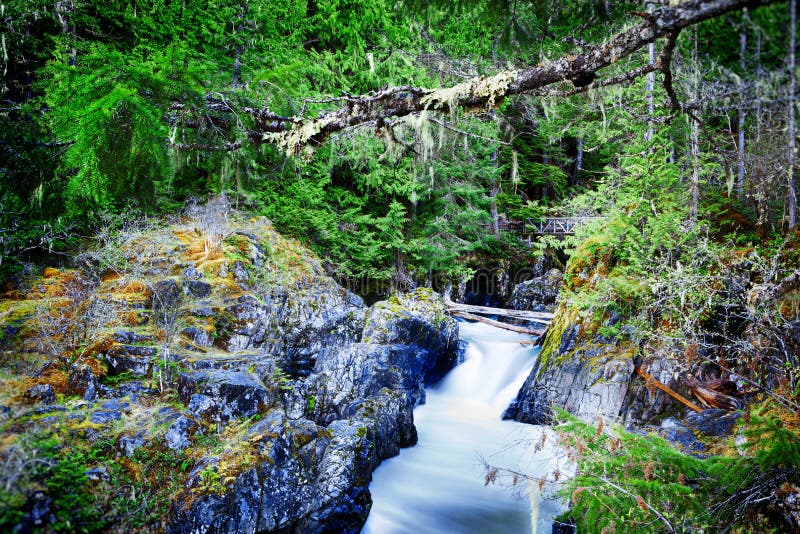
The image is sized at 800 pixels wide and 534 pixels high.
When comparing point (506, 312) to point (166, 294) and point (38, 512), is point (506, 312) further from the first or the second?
point (38, 512)

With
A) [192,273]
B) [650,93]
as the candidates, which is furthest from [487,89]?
[192,273]

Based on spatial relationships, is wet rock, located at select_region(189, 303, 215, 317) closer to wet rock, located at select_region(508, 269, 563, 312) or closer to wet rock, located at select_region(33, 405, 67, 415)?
wet rock, located at select_region(33, 405, 67, 415)

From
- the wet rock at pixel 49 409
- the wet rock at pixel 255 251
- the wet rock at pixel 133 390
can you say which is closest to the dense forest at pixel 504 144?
the wet rock at pixel 255 251

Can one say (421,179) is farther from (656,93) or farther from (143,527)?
(143,527)

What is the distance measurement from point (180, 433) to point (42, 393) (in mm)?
1780

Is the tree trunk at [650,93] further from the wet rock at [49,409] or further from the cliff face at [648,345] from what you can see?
the wet rock at [49,409]

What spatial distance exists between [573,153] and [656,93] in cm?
1908

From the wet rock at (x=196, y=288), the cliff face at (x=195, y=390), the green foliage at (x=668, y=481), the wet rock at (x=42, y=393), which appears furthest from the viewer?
the wet rock at (x=196, y=288)

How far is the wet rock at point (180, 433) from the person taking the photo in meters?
4.85

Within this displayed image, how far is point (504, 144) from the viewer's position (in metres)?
7.89

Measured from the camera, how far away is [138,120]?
331 cm

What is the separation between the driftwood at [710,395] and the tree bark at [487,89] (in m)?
5.29

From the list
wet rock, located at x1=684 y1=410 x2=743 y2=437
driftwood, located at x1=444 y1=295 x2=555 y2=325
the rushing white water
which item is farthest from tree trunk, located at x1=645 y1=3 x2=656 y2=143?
driftwood, located at x1=444 y1=295 x2=555 y2=325

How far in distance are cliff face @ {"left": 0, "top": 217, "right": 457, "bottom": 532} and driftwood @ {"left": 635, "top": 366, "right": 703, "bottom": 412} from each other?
3960 mm
